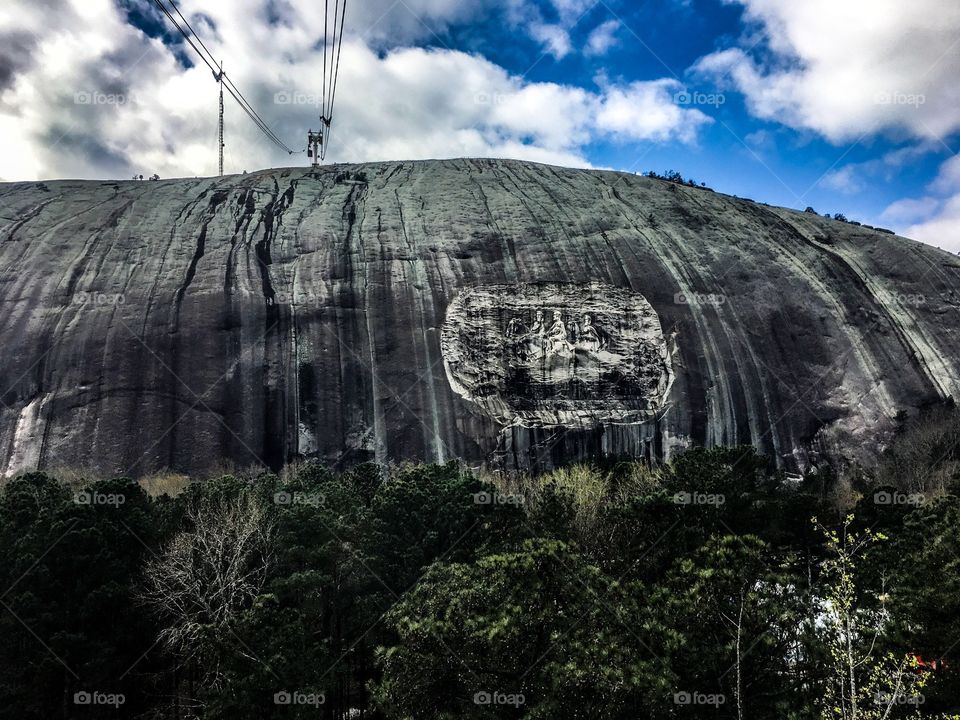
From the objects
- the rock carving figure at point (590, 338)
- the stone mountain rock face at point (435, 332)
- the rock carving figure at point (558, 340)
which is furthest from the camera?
the rock carving figure at point (590, 338)

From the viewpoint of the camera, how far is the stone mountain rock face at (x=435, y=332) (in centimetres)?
2959

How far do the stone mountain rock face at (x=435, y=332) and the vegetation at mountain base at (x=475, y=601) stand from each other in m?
6.37

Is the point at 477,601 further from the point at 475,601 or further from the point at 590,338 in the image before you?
the point at 590,338

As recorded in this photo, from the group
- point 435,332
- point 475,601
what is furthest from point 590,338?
point 475,601

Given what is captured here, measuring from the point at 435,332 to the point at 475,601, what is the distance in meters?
20.6

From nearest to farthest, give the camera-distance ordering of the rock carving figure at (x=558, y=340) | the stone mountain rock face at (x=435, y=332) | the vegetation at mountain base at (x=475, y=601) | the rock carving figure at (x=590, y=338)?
the vegetation at mountain base at (x=475, y=601), the stone mountain rock face at (x=435, y=332), the rock carving figure at (x=558, y=340), the rock carving figure at (x=590, y=338)

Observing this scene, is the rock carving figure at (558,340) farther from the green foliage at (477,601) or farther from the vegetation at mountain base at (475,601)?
the green foliage at (477,601)

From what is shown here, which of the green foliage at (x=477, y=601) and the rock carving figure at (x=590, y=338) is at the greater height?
the rock carving figure at (x=590, y=338)

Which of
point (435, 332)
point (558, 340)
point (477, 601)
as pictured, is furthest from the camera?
point (558, 340)

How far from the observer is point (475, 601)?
13219 mm

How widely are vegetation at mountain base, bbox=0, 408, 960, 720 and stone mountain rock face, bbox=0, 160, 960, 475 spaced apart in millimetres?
6365

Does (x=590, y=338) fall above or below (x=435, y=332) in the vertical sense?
below

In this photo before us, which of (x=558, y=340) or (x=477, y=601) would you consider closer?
(x=477, y=601)

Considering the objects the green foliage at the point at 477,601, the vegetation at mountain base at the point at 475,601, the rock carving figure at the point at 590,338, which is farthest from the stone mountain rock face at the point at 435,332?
the green foliage at the point at 477,601
